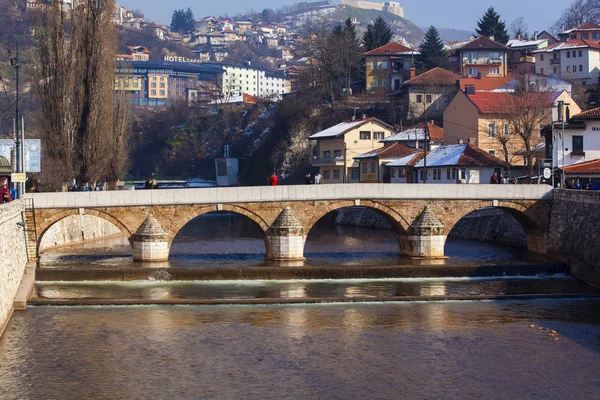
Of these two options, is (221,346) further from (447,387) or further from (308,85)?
(308,85)

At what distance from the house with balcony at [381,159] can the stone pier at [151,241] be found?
3434 centimetres

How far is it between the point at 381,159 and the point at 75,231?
28.8 meters

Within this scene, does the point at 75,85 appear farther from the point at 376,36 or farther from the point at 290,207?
the point at 376,36

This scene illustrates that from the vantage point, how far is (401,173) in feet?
249

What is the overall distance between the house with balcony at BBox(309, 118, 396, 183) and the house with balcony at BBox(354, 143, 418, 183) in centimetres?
266

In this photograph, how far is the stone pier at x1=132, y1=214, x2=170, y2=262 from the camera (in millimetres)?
47406

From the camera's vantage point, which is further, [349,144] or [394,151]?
→ [349,144]

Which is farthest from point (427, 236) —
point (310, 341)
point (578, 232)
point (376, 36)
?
point (376, 36)

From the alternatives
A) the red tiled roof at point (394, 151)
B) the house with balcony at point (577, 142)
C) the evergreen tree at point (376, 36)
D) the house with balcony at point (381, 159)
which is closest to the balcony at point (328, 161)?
the house with balcony at point (381, 159)

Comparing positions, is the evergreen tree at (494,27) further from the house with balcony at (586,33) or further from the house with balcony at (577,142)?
the house with balcony at (577,142)

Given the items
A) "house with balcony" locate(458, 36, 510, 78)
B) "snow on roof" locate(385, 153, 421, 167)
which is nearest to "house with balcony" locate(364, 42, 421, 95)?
"house with balcony" locate(458, 36, 510, 78)

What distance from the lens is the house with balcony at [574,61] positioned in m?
108

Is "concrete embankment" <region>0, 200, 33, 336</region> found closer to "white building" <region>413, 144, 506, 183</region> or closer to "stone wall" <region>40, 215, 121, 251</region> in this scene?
"stone wall" <region>40, 215, 121, 251</region>

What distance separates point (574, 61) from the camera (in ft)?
362
